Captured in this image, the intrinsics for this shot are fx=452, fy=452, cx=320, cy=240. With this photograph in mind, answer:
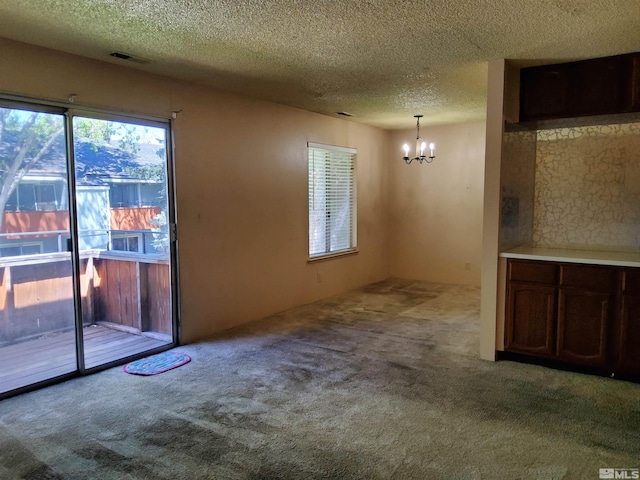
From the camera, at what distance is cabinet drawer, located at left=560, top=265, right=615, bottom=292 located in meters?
3.28

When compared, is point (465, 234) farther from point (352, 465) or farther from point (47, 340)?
point (47, 340)

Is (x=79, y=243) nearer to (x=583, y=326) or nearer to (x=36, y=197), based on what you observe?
(x=36, y=197)

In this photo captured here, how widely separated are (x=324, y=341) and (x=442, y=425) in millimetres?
1726

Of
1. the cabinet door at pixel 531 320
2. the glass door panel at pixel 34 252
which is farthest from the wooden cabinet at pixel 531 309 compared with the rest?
the glass door panel at pixel 34 252

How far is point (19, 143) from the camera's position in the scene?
3.09 meters

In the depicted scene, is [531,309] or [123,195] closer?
[531,309]

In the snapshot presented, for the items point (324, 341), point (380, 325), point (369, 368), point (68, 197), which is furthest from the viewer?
point (380, 325)

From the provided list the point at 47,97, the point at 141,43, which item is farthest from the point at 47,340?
the point at 141,43

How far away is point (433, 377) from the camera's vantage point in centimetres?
338

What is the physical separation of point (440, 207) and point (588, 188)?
2939 millimetres

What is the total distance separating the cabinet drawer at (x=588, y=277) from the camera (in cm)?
328

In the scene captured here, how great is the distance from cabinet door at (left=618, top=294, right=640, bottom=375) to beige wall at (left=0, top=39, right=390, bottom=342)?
11.1ft

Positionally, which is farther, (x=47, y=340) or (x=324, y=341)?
(x=324, y=341)

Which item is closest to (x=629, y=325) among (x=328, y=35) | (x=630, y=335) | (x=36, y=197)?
(x=630, y=335)
